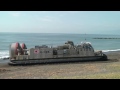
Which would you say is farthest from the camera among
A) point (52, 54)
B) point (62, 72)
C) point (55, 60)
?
point (52, 54)

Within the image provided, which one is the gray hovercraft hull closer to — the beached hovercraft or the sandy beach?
the beached hovercraft

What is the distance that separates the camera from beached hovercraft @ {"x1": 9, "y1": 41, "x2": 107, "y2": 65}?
28219 millimetres

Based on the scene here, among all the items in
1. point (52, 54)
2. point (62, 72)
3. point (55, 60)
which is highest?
point (52, 54)

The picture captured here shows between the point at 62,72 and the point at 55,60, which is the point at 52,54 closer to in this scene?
the point at 55,60

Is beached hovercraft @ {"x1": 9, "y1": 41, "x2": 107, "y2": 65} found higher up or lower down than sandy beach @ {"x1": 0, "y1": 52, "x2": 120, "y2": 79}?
higher up

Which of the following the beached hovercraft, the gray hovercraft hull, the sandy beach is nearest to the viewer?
the sandy beach

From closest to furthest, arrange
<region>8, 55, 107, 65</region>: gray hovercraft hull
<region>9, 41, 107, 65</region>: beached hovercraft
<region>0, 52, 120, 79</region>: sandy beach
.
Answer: <region>0, 52, 120, 79</region>: sandy beach
<region>8, 55, 107, 65</region>: gray hovercraft hull
<region>9, 41, 107, 65</region>: beached hovercraft

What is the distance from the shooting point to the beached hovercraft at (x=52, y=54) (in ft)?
92.6

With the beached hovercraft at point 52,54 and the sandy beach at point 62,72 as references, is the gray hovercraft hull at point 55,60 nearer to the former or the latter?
the beached hovercraft at point 52,54

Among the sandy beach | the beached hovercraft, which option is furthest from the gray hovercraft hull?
the sandy beach

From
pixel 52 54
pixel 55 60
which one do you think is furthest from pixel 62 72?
pixel 52 54

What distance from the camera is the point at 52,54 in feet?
95.7

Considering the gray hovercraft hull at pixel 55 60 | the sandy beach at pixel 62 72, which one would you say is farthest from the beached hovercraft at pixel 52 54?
the sandy beach at pixel 62 72
